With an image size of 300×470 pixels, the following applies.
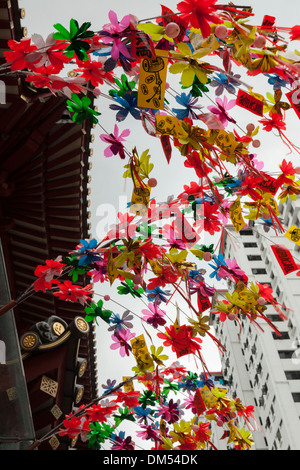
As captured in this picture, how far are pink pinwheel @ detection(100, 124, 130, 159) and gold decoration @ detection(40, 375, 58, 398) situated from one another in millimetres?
3553

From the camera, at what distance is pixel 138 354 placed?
10.0 feet

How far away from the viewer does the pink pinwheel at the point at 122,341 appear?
3527mm

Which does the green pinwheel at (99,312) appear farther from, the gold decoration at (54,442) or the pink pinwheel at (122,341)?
the gold decoration at (54,442)

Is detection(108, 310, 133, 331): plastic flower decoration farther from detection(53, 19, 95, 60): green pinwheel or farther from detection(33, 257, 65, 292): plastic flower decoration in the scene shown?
detection(53, 19, 95, 60): green pinwheel

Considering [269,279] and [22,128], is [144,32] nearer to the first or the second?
Answer: [22,128]

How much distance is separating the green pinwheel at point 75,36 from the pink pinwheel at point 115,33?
0.07 m

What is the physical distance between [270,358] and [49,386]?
88.1ft

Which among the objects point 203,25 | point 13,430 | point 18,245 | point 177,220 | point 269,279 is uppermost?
point 269,279

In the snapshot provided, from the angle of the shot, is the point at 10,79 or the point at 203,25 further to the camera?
the point at 10,79

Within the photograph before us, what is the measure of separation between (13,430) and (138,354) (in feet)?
3.63

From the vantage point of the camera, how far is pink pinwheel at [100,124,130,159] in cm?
232

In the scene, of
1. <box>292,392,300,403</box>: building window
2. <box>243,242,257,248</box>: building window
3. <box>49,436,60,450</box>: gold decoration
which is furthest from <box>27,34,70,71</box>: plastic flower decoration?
<box>243,242,257,248</box>: building window

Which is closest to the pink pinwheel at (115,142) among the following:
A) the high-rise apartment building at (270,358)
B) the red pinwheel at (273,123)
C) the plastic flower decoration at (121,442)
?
the red pinwheel at (273,123)
